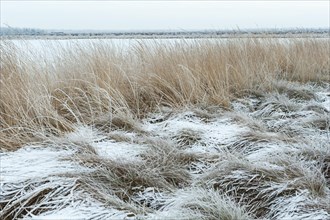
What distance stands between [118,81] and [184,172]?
1.44 meters

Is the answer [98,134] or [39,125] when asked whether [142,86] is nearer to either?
[98,134]

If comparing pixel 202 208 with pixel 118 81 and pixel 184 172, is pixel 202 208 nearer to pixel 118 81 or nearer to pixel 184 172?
pixel 184 172

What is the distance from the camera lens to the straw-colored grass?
6.81 ft

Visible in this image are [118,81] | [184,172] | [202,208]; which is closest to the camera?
[202,208]

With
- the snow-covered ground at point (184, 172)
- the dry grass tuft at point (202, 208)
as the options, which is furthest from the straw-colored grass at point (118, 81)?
the dry grass tuft at point (202, 208)

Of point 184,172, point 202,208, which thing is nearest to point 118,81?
point 184,172

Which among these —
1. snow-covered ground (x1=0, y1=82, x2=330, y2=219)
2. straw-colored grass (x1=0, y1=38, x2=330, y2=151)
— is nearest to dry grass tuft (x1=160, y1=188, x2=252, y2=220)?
snow-covered ground (x1=0, y1=82, x2=330, y2=219)

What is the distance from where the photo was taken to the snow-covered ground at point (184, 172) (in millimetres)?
1241

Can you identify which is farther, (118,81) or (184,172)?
(118,81)

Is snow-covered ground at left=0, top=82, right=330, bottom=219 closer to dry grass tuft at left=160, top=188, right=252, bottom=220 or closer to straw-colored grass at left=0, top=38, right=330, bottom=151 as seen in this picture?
dry grass tuft at left=160, top=188, right=252, bottom=220

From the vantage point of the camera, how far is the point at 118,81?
2.82 metres

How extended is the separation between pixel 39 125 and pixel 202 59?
2117 millimetres

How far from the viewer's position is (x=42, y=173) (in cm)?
143

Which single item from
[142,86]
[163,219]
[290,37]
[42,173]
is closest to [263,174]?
[163,219]
